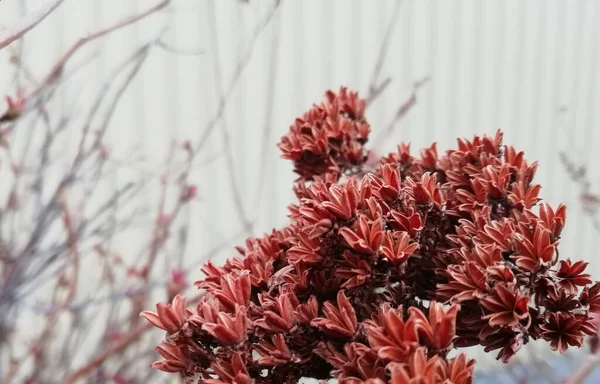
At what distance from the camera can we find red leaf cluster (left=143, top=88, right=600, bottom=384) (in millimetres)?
232

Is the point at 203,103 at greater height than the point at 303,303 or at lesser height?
greater

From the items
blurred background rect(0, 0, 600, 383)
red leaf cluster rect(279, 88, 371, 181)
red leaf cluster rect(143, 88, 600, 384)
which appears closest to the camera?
red leaf cluster rect(143, 88, 600, 384)

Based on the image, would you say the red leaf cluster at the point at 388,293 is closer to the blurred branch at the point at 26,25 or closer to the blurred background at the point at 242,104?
the blurred branch at the point at 26,25

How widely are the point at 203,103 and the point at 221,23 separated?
16cm

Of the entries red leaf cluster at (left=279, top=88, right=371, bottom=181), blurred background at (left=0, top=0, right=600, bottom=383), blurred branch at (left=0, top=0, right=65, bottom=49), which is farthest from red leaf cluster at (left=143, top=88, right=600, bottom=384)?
blurred background at (left=0, top=0, right=600, bottom=383)

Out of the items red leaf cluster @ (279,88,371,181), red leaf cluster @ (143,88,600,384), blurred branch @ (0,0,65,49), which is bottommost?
red leaf cluster @ (143,88,600,384)

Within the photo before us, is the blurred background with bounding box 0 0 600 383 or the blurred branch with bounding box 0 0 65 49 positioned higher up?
the blurred background with bounding box 0 0 600 383

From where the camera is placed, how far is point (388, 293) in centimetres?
27

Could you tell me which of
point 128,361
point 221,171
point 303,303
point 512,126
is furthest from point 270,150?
point 303,303

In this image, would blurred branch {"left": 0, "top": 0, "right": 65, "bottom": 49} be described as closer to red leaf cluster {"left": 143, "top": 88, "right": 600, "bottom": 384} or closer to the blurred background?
red leaf cluster {"left": 143, "top": 88, "right": 600, "bottom": 384}

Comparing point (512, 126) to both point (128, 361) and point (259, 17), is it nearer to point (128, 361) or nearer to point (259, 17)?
point (259, 17)

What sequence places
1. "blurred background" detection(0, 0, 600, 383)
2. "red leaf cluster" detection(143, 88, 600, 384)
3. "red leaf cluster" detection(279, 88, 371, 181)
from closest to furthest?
"red leaf cluster" detection(143, 88, 600, 384) → "red leaf cluster" detection(279, 88, 371, 181) → "blurred background" detection(0, 0, 600, 383)

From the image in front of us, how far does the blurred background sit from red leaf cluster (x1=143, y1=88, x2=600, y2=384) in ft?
1.75

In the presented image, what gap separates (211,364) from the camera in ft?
0.81
